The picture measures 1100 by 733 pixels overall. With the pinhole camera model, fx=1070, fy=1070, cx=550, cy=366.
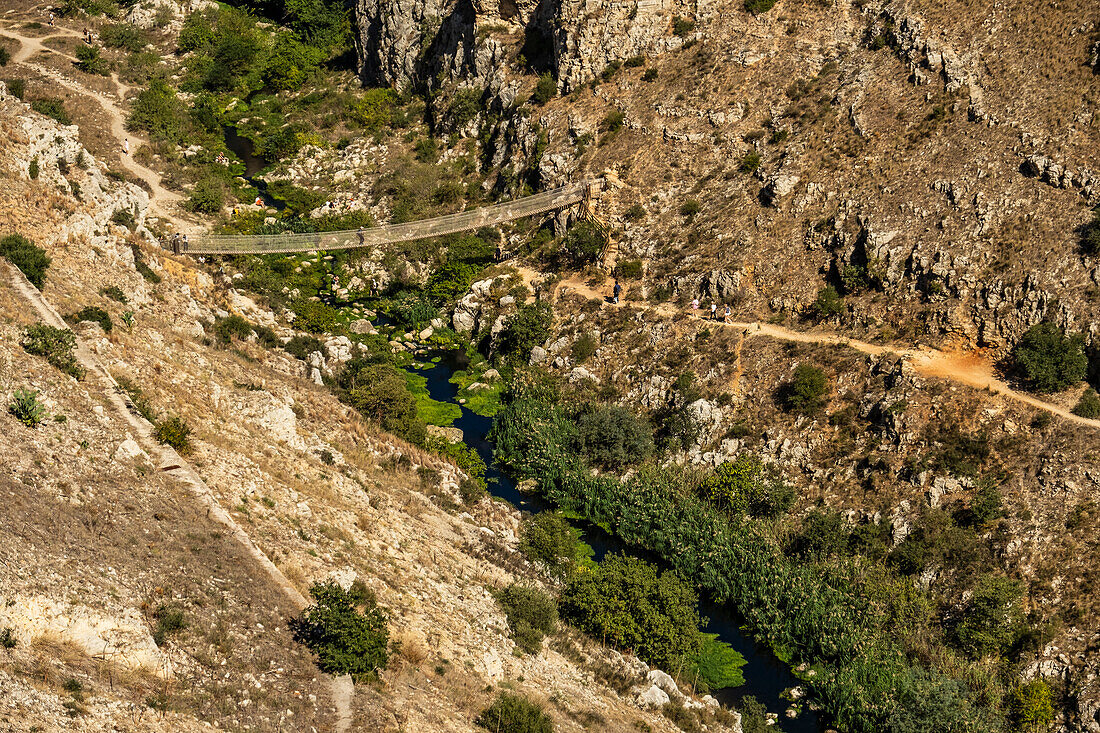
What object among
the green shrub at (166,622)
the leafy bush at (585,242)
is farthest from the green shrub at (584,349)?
the green shrub at (166,622)

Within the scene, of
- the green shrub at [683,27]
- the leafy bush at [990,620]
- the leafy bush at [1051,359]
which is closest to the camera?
the leafy bush at [990,620]

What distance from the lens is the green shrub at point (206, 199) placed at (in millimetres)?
69562

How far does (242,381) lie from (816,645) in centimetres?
2647

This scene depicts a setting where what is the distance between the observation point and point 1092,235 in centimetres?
4819

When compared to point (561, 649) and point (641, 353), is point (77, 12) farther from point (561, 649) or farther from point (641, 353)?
point (561, 649)

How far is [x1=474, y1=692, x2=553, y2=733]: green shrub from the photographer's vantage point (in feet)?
104

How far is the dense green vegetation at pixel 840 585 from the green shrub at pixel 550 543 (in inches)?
106

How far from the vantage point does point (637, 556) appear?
4812cm

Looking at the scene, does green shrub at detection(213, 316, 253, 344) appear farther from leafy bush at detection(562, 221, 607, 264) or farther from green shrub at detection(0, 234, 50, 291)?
leafy bush at detection(562, 221, 607, 264)

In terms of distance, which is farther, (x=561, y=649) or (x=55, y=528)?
(x=561, y=649)

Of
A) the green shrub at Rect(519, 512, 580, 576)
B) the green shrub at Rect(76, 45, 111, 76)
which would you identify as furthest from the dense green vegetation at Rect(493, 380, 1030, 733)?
the green shrub at Rect(76, 45, 111, 76)

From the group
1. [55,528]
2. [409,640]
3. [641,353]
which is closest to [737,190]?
[641,353]

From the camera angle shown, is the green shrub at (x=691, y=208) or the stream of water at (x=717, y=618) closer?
the stream of water at (x=717, y=618)

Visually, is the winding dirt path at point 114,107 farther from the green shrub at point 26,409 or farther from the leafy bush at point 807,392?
the leafy bush at point 807,392
